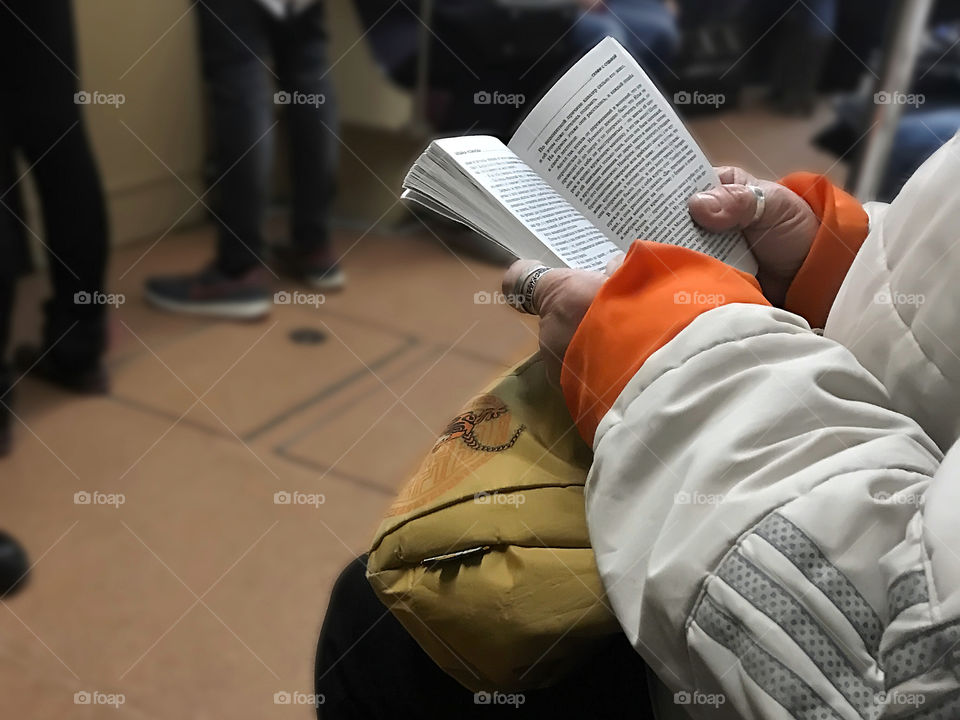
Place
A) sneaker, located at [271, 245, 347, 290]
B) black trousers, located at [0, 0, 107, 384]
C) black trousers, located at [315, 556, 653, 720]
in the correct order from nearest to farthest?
black trousers, located at [315, 556, 653, 720] < black trousers, located at [0, 0, 107, 384] < sneaker, located at [271, 245, 347, 290]

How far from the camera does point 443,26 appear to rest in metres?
2.14

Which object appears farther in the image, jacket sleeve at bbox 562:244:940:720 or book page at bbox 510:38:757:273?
book page at bbox 510:38:757:273

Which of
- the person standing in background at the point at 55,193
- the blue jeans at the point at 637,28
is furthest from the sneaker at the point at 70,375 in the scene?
the blue jeans at the point at 637,28

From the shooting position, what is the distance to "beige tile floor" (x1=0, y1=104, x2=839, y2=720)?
3.06ft

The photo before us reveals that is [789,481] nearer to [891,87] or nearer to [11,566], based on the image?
[11,566]

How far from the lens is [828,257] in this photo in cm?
52

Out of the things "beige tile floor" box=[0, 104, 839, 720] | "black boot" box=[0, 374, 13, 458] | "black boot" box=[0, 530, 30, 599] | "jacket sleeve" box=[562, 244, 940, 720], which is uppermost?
"jacket sleeve" box=[562, 244, 940, 720]

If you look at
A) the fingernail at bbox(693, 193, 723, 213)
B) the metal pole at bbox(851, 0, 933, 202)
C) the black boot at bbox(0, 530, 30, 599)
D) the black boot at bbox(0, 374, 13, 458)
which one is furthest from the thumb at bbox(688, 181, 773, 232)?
the metal pole at bbox(851, 0, 933, 202)

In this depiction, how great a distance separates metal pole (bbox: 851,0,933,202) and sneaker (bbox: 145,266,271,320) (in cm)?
133

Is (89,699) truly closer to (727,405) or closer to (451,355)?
(727,405)

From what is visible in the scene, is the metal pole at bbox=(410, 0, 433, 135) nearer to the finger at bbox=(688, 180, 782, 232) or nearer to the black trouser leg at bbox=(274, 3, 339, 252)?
the black trouser leg at bbox=(274, 3, 339, 252)

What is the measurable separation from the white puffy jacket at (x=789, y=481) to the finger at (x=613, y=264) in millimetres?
32

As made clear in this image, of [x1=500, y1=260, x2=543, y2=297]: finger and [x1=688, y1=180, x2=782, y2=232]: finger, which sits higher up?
[x1=688, y1=180, x2=782, y2=232]: finger

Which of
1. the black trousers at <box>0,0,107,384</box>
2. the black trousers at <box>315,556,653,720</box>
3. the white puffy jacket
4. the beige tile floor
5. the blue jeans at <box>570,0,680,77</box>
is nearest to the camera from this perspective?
the white puffy jacket
